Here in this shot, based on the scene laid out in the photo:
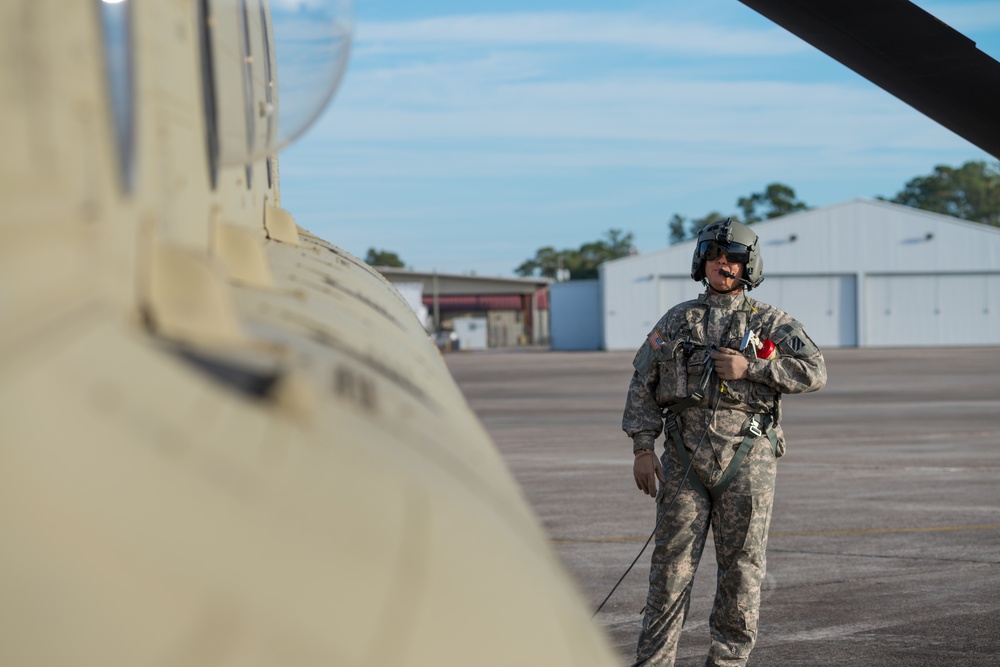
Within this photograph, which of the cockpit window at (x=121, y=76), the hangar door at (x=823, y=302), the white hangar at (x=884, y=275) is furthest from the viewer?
the hangar door at (x=823, y=302)

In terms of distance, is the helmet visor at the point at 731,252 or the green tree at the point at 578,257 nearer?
the helmet visor at the point at 731,252

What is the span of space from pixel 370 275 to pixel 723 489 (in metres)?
2.39

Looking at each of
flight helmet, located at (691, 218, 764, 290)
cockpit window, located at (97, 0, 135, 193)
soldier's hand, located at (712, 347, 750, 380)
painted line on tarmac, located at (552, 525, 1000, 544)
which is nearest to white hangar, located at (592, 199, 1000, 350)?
painted line on tarmac, located at (552, 525, 1000, 544)

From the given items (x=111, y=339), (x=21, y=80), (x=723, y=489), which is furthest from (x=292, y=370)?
(x=723, y=489)

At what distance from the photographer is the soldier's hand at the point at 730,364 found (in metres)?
4.27

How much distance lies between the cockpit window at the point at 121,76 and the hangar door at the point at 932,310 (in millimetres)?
52773

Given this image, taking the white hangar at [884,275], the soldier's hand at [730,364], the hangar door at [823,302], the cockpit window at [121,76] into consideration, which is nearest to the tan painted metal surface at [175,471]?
the cockpit window at [121,76]

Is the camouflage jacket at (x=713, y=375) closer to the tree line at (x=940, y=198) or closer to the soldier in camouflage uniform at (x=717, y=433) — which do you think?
the soldier in camouflage uniform at (x=717, y=433)

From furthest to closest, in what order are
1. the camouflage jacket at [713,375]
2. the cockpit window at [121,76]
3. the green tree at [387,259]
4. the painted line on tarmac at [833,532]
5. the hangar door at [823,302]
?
the green tree at [387,259] < the hangar door at [823,302] < the painted line on tarmac at [833,532] < the camouflage jacket at [713,375] < the cockpit window at [121,76]

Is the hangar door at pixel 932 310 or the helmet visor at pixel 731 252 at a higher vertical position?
the helmet visor at pixel 731 252

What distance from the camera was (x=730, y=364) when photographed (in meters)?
4.27

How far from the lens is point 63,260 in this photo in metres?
0.97

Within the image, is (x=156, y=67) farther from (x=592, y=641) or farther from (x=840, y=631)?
(x=840, y=631)

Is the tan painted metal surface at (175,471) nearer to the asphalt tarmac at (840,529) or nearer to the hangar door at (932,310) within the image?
the asphalt tarmac at (840,529)
